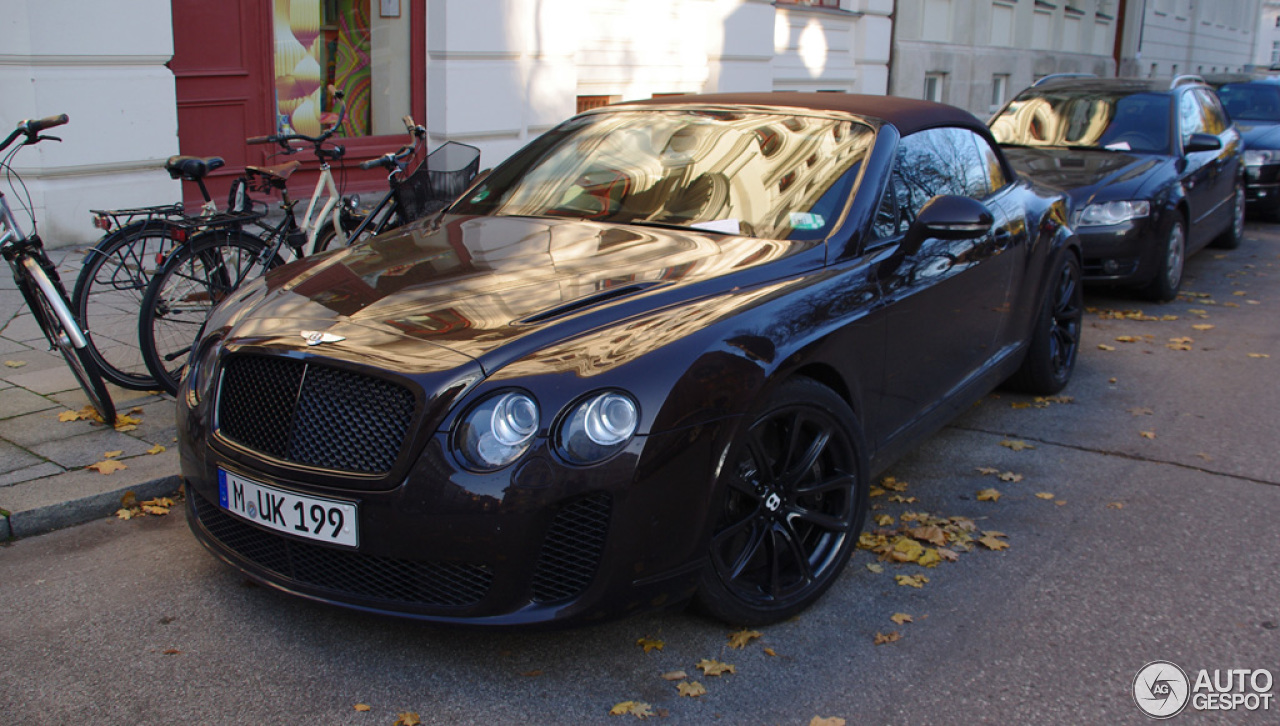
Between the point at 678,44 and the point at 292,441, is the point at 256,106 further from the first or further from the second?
the point at 292,441

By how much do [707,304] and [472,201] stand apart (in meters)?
1.73

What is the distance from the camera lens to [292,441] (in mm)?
3121

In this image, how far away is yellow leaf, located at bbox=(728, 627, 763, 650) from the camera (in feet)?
11.1

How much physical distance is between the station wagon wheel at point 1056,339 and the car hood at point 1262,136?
9.08 m

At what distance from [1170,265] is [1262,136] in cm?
669

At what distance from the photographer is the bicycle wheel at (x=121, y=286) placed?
5191 mm

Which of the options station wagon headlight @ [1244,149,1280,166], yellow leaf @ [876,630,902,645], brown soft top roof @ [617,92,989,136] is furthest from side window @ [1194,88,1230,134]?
yellow leaf @ [876,630,902,645]

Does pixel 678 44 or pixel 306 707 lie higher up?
pixel 678 44

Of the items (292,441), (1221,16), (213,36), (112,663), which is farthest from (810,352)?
(1221,16)

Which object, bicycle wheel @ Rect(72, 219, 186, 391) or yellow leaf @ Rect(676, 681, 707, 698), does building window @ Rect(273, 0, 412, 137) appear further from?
yellow leaf @ Rect(676, 681, 707, 698)

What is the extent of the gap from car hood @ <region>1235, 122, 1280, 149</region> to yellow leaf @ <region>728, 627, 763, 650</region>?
42.0 ft

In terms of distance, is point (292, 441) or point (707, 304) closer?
point (292, 441)

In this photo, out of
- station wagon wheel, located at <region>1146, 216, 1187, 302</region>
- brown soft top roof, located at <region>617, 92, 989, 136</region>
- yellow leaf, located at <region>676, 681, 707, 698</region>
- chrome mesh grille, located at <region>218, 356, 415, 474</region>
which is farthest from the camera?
station wagon wheel, located at <region>1146, 216, 1187, 302</region>

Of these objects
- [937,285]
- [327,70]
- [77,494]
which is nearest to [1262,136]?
[327,70]
